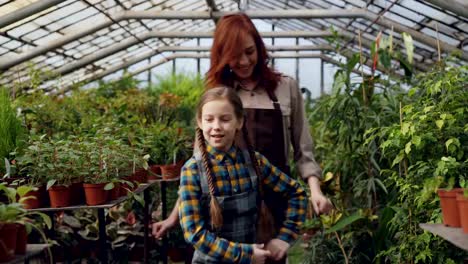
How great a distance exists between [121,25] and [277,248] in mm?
10164

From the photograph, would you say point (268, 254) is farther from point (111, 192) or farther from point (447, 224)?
point (111, 192)

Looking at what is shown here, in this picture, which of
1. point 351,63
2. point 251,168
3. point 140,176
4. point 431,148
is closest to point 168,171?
point 140,176

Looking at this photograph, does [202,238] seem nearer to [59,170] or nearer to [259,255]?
[259,255]

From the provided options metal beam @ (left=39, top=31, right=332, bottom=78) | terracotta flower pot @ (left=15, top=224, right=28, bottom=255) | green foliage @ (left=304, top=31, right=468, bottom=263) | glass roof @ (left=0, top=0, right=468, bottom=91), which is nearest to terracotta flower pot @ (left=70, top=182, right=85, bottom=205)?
terracotta flower pot @ (left=15, top=224, right=28, bottom=255)

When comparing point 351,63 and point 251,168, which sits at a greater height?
point 351,63

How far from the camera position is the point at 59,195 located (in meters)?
2.63

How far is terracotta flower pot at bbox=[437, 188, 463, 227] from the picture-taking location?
1.87 m

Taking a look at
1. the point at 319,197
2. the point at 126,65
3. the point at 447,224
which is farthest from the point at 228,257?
the point at 126,65

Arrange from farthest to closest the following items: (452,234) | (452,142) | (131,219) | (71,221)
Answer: (131,219) → (71,221) → (452,142) → (452,234)

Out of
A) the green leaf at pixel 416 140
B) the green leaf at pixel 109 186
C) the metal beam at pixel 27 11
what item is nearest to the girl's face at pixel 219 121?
the green leaf at pixel 416 140

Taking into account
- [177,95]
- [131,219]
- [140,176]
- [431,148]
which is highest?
[177,95]

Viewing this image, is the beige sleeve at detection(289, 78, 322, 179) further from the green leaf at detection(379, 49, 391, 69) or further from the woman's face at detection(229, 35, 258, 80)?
the green leaf at detection(379, 49, 391, 69)

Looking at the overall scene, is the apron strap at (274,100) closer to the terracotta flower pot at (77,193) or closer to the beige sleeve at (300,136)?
the beige sleeve at (300,136)

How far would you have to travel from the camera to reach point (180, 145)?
4.30m
